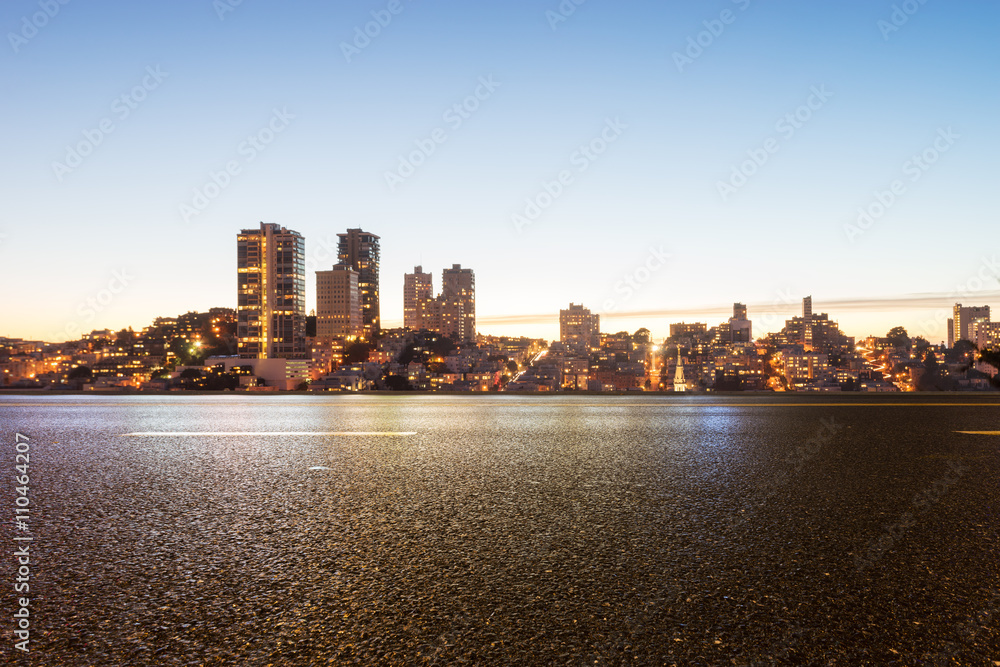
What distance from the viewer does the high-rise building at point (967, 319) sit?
288 ft

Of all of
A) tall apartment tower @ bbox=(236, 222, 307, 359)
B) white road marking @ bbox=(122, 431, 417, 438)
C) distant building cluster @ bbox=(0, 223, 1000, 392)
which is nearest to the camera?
white road marking @ bbox=(122, 431, 417, 438)

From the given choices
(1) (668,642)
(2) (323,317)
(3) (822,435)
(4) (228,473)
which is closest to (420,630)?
(1) (668,642)

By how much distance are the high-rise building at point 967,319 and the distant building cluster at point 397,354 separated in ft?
1.34

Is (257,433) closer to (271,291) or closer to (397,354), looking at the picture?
(397,354)

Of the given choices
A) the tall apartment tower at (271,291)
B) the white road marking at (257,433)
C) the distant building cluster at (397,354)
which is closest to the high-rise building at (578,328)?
the distant building cluster at (397,354)

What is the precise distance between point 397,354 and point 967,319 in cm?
12209

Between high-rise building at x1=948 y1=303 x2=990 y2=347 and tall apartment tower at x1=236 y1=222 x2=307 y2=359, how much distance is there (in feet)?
511

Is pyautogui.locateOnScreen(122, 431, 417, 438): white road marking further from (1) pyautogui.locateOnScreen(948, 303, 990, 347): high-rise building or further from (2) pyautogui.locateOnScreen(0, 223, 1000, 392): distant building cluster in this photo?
(1) pyautogui.locateOnScreen(948, 303, 990, 347): high-rise building

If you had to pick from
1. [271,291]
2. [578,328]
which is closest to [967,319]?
[578,328]

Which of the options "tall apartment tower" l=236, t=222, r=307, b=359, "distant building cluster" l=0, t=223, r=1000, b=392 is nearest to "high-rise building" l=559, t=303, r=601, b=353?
"distant building cluster" l=0, t=223, r=1000, b=392

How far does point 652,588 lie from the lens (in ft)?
5.39

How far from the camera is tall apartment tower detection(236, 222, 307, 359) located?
15662 centimetres

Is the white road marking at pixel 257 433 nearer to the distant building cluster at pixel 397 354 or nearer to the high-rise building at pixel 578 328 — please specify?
the distant building cluster at pixel 397 354

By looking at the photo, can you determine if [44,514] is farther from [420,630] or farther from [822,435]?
[822,435]
